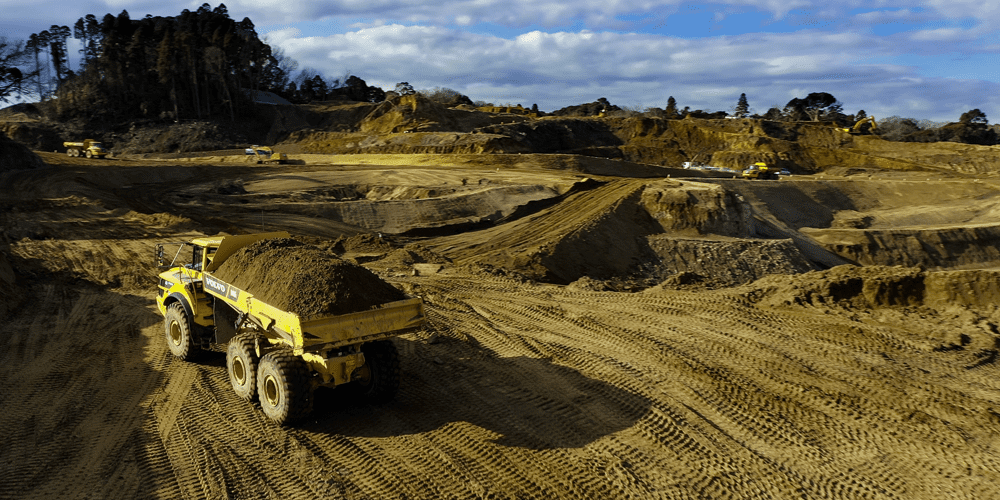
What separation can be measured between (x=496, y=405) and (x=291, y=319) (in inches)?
121

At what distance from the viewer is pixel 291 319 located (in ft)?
24.5

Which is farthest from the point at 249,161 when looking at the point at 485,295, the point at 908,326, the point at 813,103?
the point at 813,103

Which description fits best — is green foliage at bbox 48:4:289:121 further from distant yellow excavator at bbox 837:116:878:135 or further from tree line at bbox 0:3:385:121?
distant yellow excavator at bbox 837:116:878:135

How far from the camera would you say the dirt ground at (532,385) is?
23.3ft

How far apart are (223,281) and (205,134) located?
5073cm

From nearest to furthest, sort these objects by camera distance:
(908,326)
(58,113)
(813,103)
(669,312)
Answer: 1. (908,326)
2. (669,312)
3. (58,113)
4. (813,103)

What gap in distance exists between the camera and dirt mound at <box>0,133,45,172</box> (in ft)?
111

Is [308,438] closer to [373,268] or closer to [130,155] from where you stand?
[373,268]

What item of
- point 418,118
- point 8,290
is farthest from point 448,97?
point 8,290

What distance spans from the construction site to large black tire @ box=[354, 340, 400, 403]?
116mm

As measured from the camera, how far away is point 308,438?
25.8 feet

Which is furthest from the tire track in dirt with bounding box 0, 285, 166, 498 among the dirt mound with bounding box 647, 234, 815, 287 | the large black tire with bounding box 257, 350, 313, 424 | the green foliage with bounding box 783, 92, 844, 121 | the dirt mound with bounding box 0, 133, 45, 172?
the green foliage with bounding box 783, 92, 844, 121

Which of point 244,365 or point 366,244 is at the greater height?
point 244,365

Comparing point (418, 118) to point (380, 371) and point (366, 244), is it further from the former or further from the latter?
point (380, 371)
